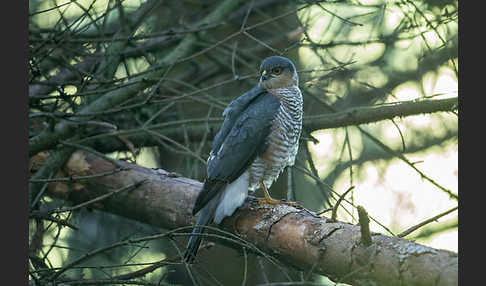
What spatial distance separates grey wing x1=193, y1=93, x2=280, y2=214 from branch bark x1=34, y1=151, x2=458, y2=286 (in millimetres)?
307

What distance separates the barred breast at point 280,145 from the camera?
3240mm

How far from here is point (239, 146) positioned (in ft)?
10.3

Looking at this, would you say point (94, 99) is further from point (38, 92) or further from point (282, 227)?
point (282, 227)

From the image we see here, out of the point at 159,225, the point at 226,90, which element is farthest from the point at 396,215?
the point at 159,225

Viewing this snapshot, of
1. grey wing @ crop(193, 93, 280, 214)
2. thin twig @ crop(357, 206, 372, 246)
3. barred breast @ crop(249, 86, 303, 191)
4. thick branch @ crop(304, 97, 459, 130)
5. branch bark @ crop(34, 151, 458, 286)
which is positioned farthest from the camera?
barred breast @ crop(249, 86, 303, 191)

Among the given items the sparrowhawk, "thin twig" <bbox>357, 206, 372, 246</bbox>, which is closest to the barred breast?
the sparrowhawk

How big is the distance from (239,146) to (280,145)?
0.29 m

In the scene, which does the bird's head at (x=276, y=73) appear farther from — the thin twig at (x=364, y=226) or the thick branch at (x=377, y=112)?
the thin twig at (x=364, y=226)

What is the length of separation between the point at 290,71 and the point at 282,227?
1273 mm

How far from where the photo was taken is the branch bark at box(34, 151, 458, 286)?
2.11 m

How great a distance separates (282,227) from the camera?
2.78 m

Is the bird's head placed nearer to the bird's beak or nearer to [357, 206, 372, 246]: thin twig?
the bird's beak

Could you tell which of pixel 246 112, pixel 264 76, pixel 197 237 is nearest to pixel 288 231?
pixel 197 237

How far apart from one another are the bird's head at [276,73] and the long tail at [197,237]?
40.7 inches
